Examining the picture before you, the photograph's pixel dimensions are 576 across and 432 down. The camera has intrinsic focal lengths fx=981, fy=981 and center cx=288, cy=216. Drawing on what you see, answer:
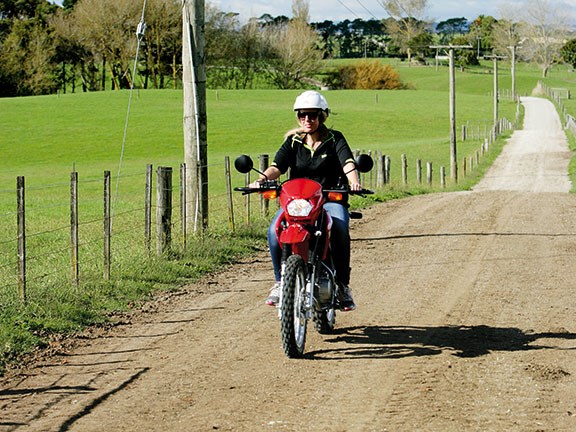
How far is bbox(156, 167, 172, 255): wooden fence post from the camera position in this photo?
1298 centimetres

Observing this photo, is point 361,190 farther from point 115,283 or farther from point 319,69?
point 319,69

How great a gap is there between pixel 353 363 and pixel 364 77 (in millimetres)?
120579

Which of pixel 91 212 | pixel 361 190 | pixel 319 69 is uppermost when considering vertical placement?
pixel 319 69

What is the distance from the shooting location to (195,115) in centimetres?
1530

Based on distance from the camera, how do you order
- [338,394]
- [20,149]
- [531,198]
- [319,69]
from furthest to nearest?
[319,69], [20,149], [531,198], [338,394]

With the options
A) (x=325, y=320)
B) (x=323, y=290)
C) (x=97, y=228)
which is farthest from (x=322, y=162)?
(x=97, y=228)

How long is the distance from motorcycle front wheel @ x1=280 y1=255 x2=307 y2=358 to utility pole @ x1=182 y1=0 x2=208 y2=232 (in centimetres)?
784

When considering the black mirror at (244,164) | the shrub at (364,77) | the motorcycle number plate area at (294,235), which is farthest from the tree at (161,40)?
the motorcycle number plate area at (294,235)

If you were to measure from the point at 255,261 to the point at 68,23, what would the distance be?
9110cm

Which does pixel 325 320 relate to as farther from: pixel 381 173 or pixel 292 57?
pixel 292 57

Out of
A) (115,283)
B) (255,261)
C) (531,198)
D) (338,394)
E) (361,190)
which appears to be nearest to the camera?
(338,394)

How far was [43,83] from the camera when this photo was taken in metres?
100

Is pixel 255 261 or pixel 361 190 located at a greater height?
pixel 361 190

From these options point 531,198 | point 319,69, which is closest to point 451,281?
point 531,198
